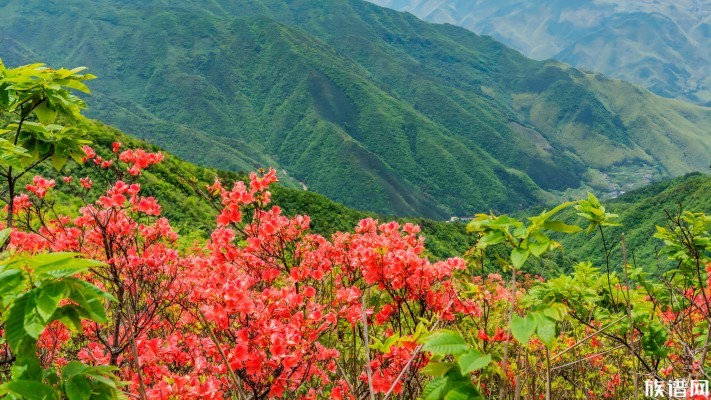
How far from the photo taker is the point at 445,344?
184cm

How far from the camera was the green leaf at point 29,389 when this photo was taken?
4.88 feet

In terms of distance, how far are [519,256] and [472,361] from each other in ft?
1.88

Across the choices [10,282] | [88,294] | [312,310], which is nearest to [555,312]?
[88,294]

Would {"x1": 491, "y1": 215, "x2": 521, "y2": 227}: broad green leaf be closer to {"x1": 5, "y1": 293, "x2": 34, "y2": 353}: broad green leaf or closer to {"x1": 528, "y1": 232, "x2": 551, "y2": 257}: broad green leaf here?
{"x1": 528, "y1": 232, "x2": 551, "y2": 257}: broad green leaf

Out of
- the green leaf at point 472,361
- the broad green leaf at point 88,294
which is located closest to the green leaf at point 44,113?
the broad green leaf at point 88,294

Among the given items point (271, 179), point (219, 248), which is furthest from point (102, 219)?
point (271, 179)

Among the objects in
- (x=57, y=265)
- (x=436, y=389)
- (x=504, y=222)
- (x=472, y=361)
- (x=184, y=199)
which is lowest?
(x=184, y=199)

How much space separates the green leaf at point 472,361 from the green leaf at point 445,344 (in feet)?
0.11

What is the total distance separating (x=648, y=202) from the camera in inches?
Result: 3447

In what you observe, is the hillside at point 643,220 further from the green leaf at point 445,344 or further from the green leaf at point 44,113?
the green leaf at point 44,113

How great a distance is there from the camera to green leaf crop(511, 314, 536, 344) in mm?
1772

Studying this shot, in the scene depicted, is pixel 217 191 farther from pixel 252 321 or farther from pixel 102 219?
pixel 252 321

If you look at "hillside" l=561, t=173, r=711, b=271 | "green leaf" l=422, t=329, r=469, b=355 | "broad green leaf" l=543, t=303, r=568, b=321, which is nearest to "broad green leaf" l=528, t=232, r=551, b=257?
"broad green leaf" l=543, t=303, r=568, b=321

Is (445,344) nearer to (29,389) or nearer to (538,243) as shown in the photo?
(538,243)
